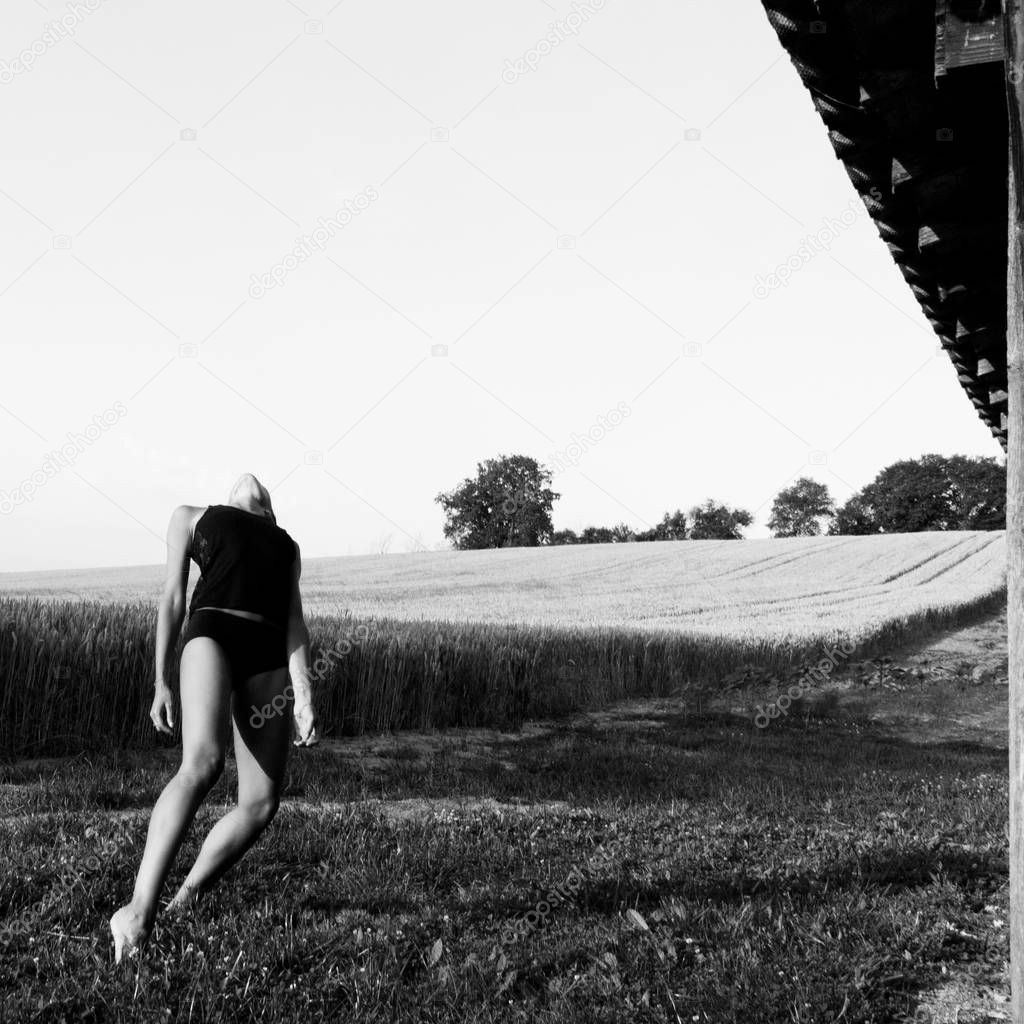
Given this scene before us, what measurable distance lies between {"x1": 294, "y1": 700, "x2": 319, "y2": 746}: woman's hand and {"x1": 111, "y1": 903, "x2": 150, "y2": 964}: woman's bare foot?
88 centimetres

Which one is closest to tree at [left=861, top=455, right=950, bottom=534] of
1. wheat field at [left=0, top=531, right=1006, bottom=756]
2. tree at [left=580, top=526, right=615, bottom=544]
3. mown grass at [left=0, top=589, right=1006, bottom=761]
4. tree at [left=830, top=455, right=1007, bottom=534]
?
tree at [left=830, top=455, right=1007, bottom=534]

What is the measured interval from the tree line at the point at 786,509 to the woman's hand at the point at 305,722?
3188 inches

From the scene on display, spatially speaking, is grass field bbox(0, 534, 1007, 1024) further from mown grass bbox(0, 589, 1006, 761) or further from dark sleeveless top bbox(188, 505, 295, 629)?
dark sleeveless top bbox(188, 505, 295, 629)

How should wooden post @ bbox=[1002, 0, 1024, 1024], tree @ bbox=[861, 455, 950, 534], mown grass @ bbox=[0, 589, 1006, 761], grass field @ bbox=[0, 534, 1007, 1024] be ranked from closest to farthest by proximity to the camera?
wooden post @ bbox=[1002, 0, 1024, 1024] → grass field @ bbox=[0, 534, 1007, 1024] → mown grass @ bbox=[0, 589, 1006, 761] → tree @ bbox=[861, 455, 950, 534]

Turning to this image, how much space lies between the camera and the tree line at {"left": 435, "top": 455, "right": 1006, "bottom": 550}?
289 ft

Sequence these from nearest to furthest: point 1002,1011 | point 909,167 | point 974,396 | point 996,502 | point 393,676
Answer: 1. point 1002,1011
2. point 909,167
3. point 974,396
4. point 393,676
5. point 996,502

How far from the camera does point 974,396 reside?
9.39 metres

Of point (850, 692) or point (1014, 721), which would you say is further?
point (850, 692)

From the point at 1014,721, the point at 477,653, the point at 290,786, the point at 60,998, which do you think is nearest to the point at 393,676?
the point at 477,653

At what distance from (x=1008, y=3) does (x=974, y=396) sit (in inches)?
270

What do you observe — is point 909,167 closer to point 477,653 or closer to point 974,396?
point 974,396

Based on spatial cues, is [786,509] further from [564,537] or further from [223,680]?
[223,680]

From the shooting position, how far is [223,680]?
3.94 meters

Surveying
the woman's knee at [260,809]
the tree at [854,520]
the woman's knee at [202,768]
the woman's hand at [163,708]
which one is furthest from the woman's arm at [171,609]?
the tree at [854,520]
